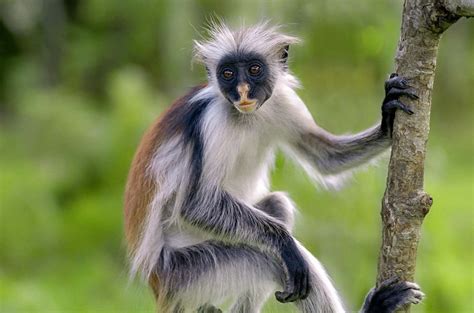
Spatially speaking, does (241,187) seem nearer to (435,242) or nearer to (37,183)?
(435,242)

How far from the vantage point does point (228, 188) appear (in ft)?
23.3

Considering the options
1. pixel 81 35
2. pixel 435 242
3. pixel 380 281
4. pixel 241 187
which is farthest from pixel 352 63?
pixel 81 35

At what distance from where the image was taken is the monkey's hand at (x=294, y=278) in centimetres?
648

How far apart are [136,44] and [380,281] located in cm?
1531

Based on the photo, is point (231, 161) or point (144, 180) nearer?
point (231, 161)

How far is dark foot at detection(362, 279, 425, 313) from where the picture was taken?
19.2 feet

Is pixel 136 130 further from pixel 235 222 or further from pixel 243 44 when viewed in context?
pixel 235 222

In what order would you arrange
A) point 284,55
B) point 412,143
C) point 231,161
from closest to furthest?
point 412,143
point 231,161
point 284,55

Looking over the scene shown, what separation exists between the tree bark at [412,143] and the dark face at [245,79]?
1.30 metres

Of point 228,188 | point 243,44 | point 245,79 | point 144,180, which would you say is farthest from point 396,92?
point 144,180

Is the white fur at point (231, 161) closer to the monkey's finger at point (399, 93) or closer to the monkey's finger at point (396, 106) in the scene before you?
the monkey's finger at point (396, 106)

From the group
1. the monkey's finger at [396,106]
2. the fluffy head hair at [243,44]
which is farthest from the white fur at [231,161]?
the monkey's finger at [396,106]

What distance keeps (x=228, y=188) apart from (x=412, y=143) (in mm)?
1842

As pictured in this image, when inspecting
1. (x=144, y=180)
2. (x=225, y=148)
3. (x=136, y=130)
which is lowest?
(x=144, y=180)
